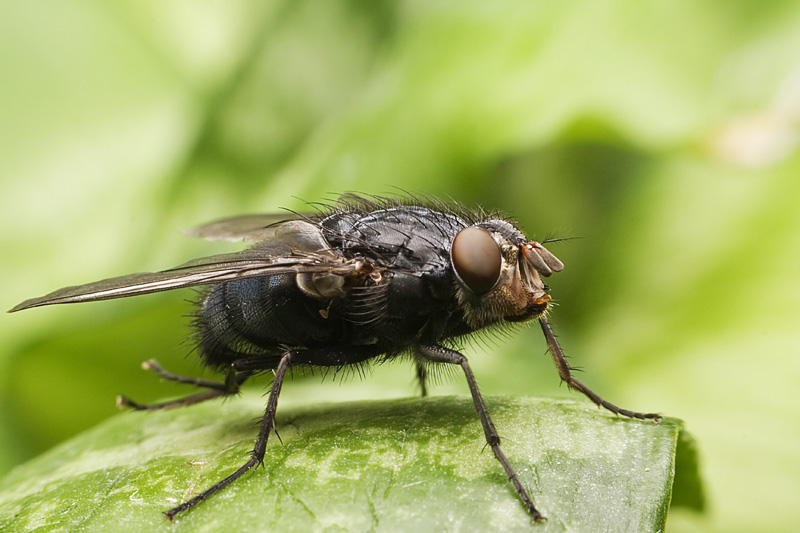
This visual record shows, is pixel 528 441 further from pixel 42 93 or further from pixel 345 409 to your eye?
pixel 42 93

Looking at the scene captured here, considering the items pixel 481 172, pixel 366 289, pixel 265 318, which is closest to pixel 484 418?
pixel 366 289

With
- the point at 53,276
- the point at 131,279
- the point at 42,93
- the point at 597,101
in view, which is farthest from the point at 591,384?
the point at 42,93

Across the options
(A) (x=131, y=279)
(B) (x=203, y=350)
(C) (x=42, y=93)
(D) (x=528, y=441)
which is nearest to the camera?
(D) (x=528, y=441)

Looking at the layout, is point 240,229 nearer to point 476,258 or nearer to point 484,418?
point 476,258

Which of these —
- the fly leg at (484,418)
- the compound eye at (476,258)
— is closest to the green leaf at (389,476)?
the fly leg at (484,418)

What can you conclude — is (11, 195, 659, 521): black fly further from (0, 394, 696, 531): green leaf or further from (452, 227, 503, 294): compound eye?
(0, 394, 696, 531): green leaf

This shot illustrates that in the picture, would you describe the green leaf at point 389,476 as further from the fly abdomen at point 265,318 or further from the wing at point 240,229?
the wing at point 240,229

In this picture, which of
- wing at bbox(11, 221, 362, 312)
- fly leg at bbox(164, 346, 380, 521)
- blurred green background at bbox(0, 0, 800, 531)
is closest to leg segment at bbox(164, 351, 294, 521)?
fly leg at bbox(164, 346, 380, 521)
